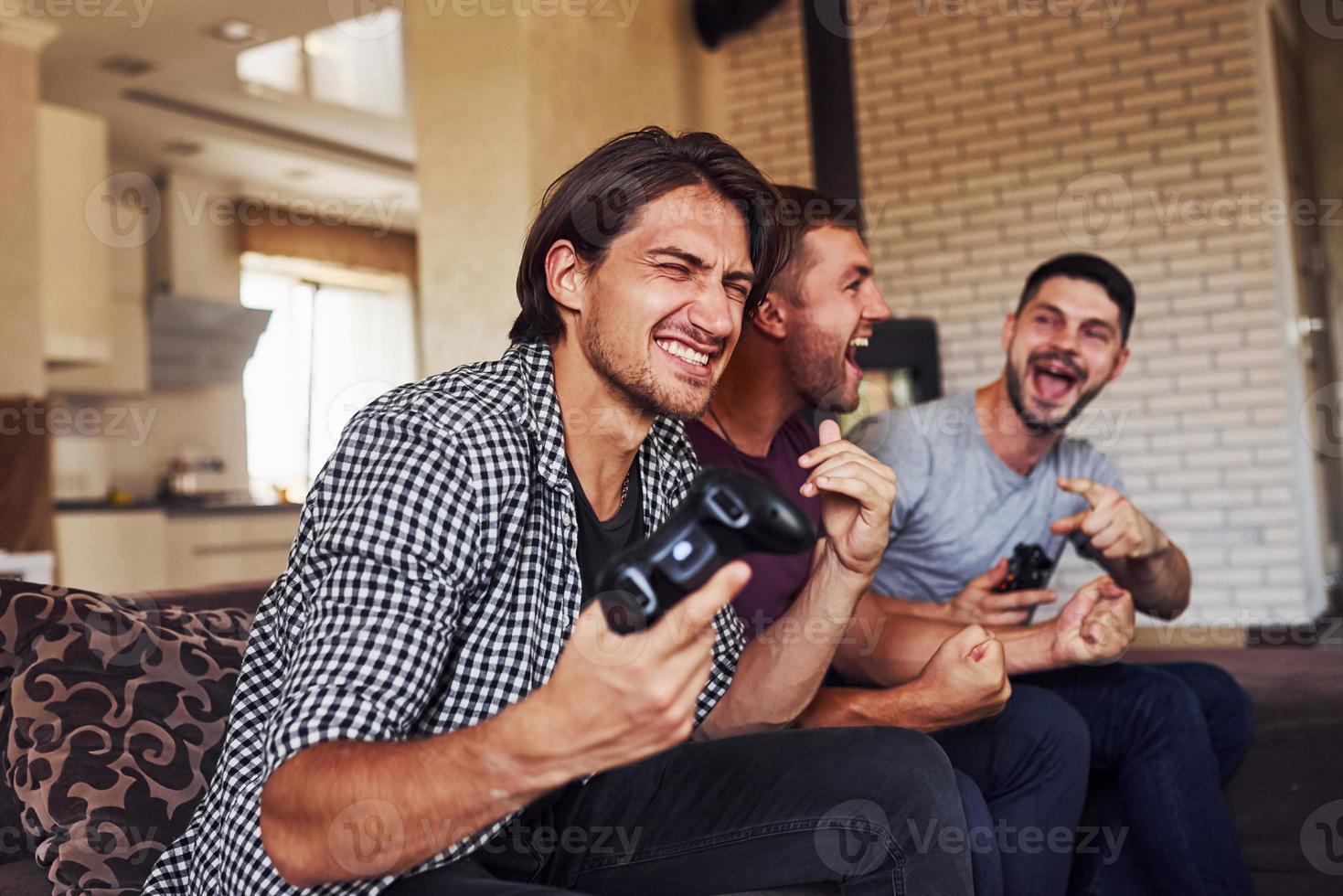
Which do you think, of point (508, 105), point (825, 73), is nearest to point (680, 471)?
point (508, 105)

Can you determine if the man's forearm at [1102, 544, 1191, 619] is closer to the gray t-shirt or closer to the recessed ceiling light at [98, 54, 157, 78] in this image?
the gray t-shirt

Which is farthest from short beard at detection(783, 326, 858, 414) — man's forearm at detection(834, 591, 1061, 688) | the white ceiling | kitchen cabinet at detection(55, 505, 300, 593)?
kitchen cabinet at detection(55, 505, 300, 593)

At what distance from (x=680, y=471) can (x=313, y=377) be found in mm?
6892

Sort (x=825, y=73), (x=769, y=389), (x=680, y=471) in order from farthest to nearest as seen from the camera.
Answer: (x=825, y=73)
(x=769, y=389)
(x=680, y=471)

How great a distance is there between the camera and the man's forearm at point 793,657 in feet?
4.76

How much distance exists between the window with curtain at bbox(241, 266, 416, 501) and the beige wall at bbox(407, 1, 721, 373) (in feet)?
10.2

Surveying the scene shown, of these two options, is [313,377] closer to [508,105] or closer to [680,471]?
[508,105]

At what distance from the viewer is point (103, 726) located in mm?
1417

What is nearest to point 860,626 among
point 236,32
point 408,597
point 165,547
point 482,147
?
point 408,597

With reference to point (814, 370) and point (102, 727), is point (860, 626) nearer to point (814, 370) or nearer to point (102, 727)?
point (814, 370)

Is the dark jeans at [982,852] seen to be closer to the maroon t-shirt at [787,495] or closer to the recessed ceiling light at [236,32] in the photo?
the maroon t-shirt at [787,495]

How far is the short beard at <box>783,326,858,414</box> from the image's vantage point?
2076mm

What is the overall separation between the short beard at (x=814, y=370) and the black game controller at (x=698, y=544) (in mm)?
1166

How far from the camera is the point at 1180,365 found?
529 cm
